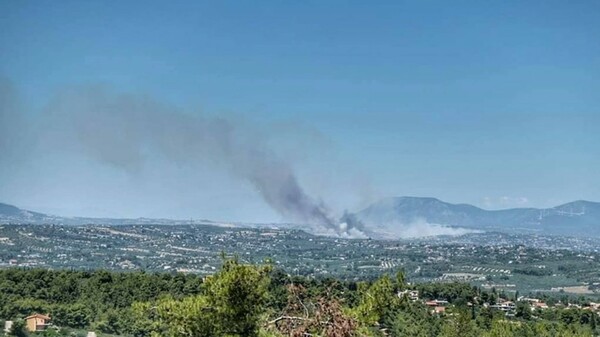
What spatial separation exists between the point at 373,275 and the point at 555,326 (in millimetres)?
72244

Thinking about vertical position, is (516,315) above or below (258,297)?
below

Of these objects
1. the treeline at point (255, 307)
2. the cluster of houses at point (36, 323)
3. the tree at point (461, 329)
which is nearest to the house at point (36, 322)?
the cluster of houses at point (36, 323)

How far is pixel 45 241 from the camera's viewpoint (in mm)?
138375

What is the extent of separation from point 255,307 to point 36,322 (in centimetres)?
2960

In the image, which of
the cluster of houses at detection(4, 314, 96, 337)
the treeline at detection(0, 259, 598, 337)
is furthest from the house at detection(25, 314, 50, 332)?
the treeline at detection(0, 259, 598, 337)

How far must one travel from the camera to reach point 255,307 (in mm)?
6160

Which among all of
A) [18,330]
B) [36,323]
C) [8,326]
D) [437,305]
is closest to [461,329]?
[437,305]

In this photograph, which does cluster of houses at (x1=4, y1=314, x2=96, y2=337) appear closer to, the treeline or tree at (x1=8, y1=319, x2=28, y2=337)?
tree at (x1=8, y1=319, x2=28, y2=337)

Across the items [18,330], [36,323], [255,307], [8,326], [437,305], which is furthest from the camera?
[437,305]

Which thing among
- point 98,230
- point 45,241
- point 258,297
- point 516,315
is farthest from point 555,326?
point 98,230

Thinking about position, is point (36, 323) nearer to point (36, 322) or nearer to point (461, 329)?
point (36, 322)

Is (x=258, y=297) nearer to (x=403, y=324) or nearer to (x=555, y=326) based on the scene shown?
(x=403, y=324)

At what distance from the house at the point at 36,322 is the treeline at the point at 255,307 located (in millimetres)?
814

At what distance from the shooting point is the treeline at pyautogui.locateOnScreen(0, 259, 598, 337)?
610 cm
